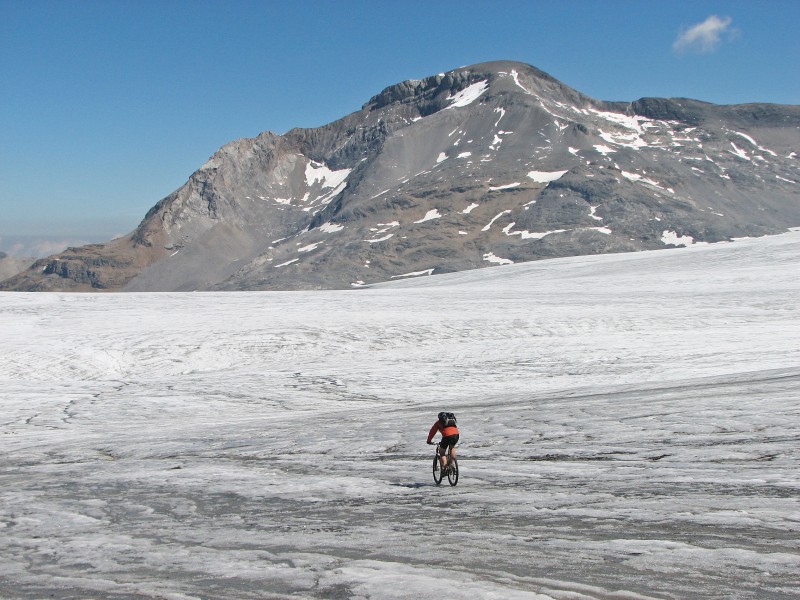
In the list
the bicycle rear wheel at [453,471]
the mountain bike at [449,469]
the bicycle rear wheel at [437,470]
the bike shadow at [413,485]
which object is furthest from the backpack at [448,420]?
the bike shadow at [413,485]

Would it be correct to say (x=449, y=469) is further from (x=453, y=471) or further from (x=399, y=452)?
(x=399, y=452)

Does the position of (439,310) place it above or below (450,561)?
above

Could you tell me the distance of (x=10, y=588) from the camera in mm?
10562

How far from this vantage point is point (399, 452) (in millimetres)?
19984

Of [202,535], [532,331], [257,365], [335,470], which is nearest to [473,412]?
[335,470]

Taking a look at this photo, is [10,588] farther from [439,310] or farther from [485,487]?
[439,310]

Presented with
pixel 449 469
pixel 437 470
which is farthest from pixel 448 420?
pixel 437 470

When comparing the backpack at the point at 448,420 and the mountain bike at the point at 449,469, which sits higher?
the backpack at the point at 448,420

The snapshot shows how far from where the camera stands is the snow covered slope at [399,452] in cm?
1062

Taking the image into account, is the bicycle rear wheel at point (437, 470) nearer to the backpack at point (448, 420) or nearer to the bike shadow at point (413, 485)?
the bike shadow at point (413, 485)

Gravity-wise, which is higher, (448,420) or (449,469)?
(448,420)

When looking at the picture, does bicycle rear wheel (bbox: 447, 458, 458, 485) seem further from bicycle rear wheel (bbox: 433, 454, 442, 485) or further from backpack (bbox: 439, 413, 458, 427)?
backpack (bbox: 439, 413, 458, 427)

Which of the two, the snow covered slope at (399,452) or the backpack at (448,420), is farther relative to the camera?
the backpack at (448,420)

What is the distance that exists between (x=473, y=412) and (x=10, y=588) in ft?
54.1
